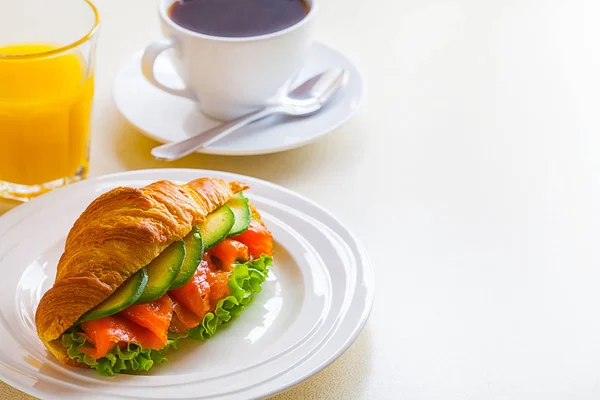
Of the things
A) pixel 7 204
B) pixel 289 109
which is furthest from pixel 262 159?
pixel 7 204

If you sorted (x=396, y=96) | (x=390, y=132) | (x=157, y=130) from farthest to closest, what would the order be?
(x=396, y=96)
(x=390, y=132)
(x=157, y=130)

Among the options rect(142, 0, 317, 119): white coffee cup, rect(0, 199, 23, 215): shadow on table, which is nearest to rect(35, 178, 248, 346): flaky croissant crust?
rect(0, 199, 23, 215): shadow on table

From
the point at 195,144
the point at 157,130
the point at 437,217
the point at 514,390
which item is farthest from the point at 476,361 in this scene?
the point at 157,130

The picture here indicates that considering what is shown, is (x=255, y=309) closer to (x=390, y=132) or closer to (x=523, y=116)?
(x=390, y=132)

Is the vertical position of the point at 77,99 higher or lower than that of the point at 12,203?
higher

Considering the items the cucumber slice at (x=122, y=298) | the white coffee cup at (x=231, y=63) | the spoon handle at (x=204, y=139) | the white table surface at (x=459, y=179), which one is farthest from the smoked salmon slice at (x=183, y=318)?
the white coffee cup at (x=231, y=63)

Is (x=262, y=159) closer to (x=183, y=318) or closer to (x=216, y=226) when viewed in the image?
(x=216, y=226)

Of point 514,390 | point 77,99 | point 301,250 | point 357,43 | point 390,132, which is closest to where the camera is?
point 514,390

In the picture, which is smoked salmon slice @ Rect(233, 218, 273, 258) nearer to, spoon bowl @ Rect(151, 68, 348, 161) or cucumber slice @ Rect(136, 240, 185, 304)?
cucumber slice @ Rect(136, 240, 185, 304)
